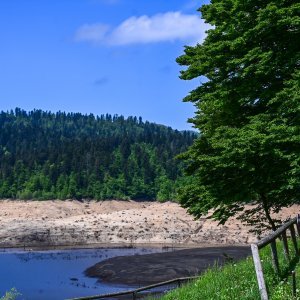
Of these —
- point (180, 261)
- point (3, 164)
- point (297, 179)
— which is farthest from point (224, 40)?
point (3, 164)

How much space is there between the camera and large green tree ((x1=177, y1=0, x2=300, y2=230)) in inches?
791

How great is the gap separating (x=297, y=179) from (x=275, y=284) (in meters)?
8.58

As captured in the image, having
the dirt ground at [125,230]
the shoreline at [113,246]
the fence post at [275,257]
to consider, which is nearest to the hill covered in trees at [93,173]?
the dirt ground at [125,230]

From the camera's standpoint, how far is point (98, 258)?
251ft

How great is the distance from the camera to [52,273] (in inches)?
2410

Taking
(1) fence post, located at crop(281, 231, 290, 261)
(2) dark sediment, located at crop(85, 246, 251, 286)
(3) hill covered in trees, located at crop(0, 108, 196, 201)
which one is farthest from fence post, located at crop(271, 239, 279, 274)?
(3) hill covered in trees, located at crop(0, 108, 196, 201)

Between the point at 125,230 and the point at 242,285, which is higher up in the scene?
the point at 242,285

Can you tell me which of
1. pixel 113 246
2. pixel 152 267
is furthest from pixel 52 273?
pixel 113 246

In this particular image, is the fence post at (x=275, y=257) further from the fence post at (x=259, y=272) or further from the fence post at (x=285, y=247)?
the fence post at (x=259, y=272)

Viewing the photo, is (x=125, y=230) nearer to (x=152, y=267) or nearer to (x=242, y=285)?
(x=152, y=267)

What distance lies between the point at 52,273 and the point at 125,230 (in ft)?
155

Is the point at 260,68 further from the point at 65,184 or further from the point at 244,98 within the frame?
the point at 65,184

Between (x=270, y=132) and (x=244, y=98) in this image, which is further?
(x=244, y=98)

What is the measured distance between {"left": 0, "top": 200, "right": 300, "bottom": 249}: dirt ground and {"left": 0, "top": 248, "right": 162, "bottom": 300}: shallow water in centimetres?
1228
